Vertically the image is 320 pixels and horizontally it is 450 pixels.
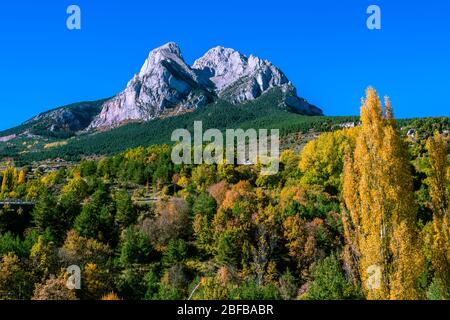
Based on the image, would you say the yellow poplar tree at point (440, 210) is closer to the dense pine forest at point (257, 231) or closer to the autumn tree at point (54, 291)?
the dense pine forest at point (257, 231)

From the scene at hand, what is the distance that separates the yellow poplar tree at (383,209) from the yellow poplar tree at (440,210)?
2.96m

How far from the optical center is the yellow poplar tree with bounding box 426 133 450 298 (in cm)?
1964

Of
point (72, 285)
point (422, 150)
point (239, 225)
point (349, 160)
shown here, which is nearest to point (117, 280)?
point (72, 285)

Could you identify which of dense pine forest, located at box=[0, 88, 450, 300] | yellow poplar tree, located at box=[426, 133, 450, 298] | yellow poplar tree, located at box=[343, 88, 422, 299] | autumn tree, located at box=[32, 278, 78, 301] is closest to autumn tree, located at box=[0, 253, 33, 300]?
dense pine forest, located at box=[0, 88, 450, 300]

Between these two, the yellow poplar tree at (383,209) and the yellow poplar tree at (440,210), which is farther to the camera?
the yellow poplar tree at (440,210)

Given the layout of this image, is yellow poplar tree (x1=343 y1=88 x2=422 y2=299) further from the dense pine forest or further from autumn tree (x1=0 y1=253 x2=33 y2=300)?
autumn tree (x1=0 y1=253 x2=33 y2=300)

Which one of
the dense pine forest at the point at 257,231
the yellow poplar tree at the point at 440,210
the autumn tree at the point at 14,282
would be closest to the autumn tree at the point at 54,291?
the dense pine forest at the point at 257,231

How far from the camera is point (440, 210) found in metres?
20.7

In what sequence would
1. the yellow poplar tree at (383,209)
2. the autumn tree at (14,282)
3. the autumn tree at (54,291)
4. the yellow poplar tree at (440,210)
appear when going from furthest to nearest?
the autumn tree at (14,282), the autumn tree at (54,291), the yellow poplar tree at (440,210), the yellow poplar tree at (383,209)

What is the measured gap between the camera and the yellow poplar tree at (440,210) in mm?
19641

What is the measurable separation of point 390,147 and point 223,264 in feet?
108

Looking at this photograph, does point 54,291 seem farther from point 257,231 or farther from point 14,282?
point 257,231

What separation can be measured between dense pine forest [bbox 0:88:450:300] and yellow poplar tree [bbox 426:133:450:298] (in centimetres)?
5

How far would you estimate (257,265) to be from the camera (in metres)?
46.6
